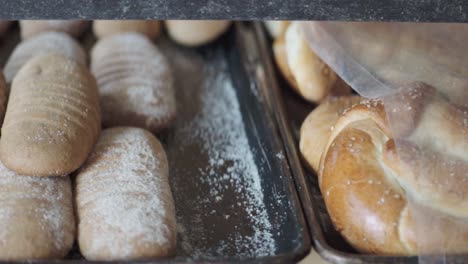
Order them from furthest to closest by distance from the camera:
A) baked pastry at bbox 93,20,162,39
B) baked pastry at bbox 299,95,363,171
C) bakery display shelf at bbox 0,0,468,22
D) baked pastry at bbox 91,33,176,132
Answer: baked pastry at bbox 93,20,162,39 < baked pastry at bbox 91,33,176,132 < baked pastry at bbox 299,95,363,171 < bakery display shelf at bbox 0,0,468,22

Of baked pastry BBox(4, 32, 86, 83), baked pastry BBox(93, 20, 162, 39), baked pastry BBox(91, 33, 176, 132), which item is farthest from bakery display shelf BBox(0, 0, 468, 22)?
baked pastry BBox(93, 20, 162, 39)

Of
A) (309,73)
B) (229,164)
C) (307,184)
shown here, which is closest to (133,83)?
(229,164)

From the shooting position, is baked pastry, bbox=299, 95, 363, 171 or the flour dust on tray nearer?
the flour dust on tray

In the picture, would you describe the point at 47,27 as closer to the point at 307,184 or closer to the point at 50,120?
the point at 50,120

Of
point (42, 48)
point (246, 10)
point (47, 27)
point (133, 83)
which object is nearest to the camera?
point (246, 10)

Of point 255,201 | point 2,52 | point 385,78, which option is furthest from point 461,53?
point 2,52

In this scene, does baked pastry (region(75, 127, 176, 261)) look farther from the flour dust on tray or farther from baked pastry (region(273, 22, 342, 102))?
baked pastry (region(273, 22, 342, 102))
